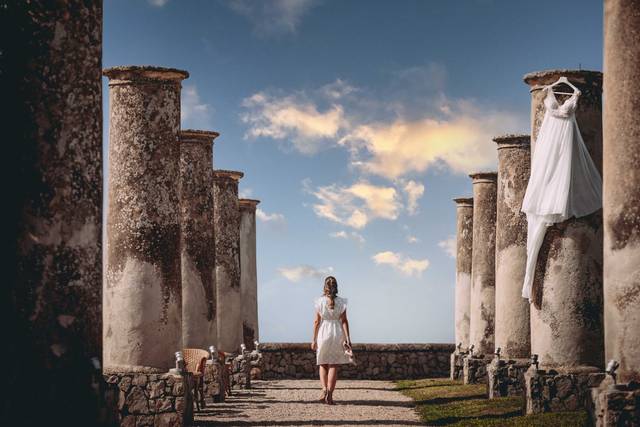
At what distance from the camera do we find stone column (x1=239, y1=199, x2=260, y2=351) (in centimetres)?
2403

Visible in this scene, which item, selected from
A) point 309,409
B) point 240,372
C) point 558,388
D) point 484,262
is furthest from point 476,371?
point 558,388

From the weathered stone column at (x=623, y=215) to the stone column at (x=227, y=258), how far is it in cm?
1264

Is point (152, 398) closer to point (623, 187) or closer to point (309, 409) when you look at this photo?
point (309, 409)

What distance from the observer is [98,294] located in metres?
6.65

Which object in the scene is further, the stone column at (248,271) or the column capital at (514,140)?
the stone column at (248,271)

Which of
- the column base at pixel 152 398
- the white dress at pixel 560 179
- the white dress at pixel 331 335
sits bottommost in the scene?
the column base at pixel 152 398

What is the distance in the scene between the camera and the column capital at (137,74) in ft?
40.4

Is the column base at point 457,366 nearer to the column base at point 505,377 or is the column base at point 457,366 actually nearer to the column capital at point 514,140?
the column base at point 505,377

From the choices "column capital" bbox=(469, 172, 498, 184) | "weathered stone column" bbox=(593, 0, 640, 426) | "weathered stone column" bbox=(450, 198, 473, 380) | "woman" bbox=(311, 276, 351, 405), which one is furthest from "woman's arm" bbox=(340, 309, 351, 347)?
"weathered stone column" bbox=(450, 198, 473, 380)

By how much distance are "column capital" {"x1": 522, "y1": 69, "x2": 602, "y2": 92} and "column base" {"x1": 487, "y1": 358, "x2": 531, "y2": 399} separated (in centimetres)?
483

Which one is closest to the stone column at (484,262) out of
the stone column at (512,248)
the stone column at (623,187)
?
the stone column at (512,248)

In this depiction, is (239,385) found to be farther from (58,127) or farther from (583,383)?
(58,127)

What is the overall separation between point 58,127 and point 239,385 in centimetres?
1393

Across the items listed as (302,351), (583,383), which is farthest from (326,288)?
(302,351)
